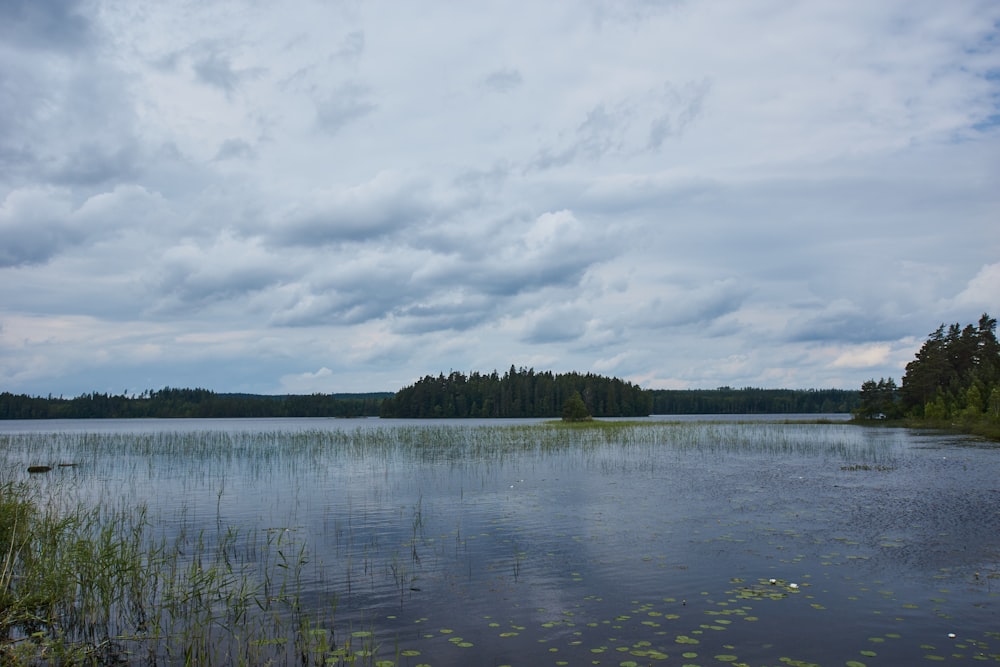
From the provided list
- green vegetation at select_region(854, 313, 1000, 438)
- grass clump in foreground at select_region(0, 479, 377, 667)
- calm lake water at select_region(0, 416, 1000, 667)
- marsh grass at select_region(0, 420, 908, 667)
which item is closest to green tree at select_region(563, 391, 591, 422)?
green vegetation at select_region(854, 313, 1000, 438)

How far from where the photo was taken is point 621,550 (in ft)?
59.6

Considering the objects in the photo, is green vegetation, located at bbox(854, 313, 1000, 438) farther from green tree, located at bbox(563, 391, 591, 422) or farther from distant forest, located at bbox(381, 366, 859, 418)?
distant forest, located at bbox(381, 366, 859, 418)

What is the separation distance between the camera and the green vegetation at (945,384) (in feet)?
264

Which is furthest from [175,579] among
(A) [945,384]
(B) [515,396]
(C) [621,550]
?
(B) [515,396]

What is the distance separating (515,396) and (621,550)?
522 feet

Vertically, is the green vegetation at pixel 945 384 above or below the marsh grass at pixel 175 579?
above

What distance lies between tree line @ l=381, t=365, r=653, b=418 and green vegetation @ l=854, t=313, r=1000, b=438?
230 ft

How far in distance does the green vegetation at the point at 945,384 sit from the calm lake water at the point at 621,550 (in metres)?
47.7

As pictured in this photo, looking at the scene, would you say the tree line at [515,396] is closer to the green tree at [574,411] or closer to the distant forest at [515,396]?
the distant forest at [515,396]

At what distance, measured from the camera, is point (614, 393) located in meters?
172

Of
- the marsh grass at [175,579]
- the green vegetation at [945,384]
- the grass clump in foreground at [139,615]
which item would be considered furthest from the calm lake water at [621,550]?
the green vegetation at [945,384]

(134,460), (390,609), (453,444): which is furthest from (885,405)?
(390,609)

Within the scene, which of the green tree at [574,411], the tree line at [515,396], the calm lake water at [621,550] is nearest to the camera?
the calm lake water at [621,550]

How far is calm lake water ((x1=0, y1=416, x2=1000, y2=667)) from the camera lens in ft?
37.7
